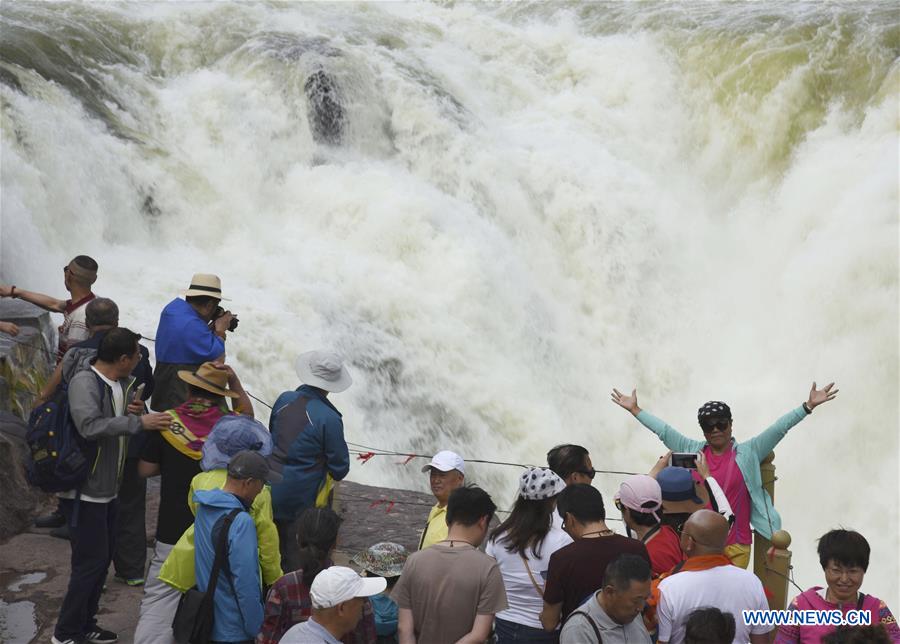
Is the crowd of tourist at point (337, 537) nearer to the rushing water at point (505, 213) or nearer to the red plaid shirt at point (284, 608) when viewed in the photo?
the red plaid shirt at point (284, 608)

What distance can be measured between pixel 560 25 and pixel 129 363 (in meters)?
18.5

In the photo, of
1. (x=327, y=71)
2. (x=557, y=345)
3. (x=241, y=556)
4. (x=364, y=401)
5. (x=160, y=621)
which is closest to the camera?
(x=241, y=556)

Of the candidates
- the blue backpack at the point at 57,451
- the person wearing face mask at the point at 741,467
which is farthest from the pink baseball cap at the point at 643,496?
the blue backpack at the point at 57,451

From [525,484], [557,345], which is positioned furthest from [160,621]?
[557,345]

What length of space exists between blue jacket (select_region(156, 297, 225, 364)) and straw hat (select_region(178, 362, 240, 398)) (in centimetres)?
40

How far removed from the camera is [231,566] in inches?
165

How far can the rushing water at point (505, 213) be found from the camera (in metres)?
11.8

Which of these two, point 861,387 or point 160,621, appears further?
point 861,387

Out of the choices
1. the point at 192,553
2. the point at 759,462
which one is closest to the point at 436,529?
the point at 192,553

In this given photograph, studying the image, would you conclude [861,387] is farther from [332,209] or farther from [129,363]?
[129,363]

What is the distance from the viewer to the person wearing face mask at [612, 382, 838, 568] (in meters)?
5.58

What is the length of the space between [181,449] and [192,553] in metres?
0.70

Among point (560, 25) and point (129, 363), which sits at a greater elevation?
point (560, 25)

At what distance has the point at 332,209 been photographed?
46.4 ft
